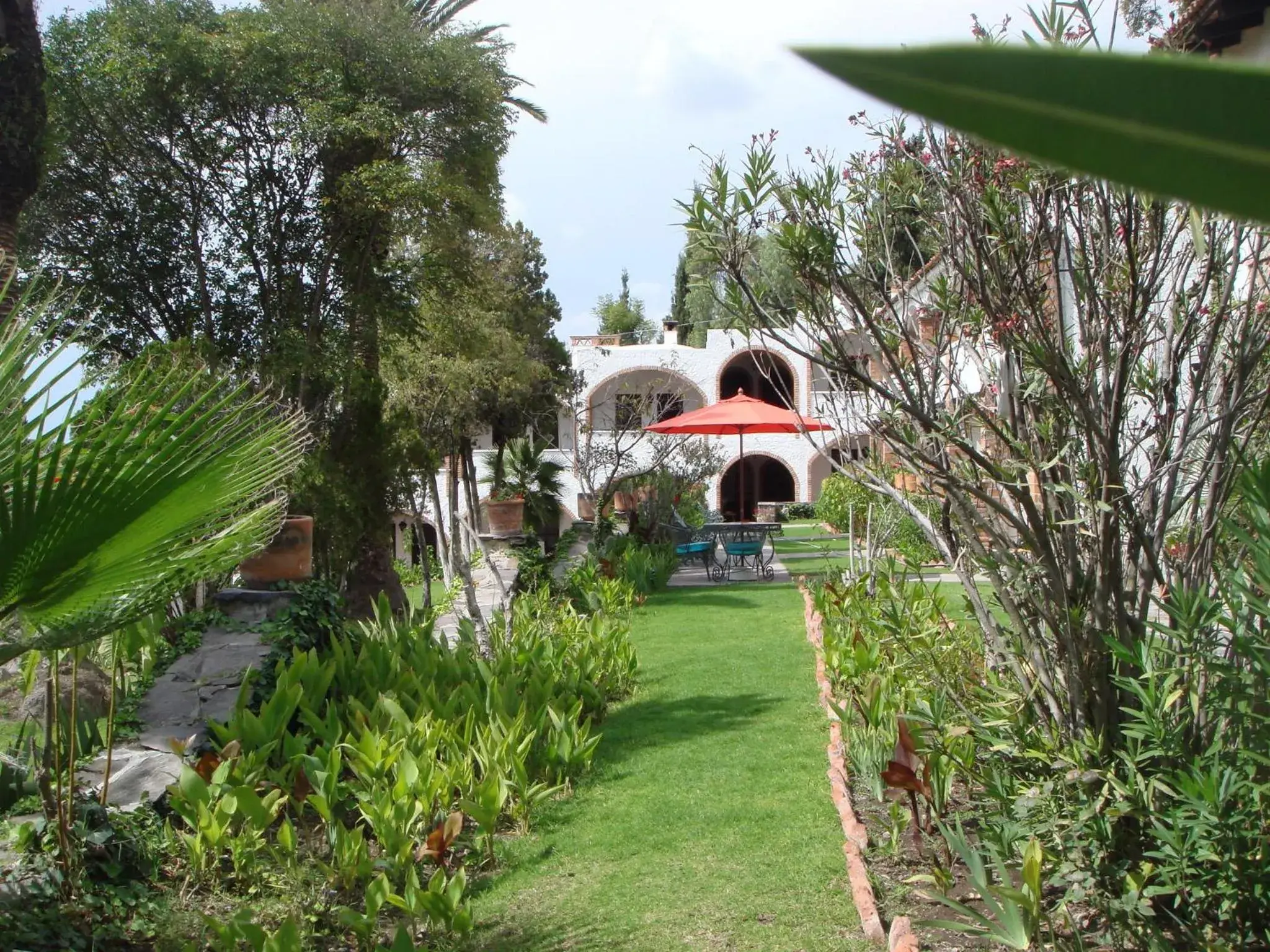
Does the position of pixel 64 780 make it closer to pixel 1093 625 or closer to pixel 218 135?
pixel 1093 625

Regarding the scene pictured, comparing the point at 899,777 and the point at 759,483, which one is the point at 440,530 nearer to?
the point at 899,777

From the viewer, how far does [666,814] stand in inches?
205

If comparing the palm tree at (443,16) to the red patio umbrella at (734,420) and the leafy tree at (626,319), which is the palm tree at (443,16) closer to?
the red patio umbrella at (734,420)

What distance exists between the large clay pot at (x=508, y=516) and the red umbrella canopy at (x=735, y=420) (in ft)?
7.40

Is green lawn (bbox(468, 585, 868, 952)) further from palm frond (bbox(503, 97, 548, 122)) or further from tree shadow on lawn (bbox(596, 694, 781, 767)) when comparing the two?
palm frond (bbox(503, 97, 548, 122))

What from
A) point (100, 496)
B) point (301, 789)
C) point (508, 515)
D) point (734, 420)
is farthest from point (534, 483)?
point (100, 496)

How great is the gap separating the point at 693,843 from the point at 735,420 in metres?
10.6

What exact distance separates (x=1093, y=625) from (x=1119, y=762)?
0.43m

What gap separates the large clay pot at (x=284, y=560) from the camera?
729 cm

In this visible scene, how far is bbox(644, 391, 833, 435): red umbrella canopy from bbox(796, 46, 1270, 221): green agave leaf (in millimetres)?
13849

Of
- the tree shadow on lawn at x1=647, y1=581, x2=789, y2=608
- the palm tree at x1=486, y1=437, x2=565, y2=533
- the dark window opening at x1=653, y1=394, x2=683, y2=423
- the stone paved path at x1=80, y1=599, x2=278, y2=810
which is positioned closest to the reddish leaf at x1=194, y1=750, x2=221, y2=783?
the stone paved path at x1=80, y1=599, x2=278, y2=810

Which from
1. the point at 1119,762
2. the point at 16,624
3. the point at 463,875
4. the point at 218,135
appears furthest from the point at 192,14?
the point at 1119,762

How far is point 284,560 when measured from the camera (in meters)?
7.35

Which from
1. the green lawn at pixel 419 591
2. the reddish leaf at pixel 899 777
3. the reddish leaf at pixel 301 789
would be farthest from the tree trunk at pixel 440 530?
the reddish leaf at pixel 899 777
